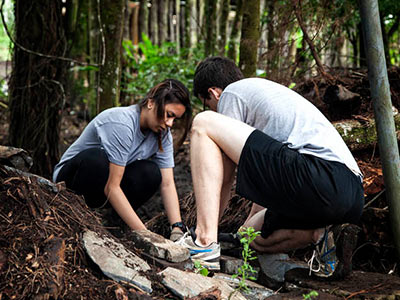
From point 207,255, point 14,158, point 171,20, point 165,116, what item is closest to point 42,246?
point 14,158

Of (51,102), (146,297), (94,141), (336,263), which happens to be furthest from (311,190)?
(51,102)

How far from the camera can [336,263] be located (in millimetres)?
2797

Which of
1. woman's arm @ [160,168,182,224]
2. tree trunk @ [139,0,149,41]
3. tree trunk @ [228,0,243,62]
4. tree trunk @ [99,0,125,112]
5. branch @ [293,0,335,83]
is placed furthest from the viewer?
tree trunk @ [139,0,149,41]

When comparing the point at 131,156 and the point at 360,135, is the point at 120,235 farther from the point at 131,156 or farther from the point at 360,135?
the point at 360,135

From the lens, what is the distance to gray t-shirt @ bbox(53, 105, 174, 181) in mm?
3273

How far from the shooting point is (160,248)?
2525 mm

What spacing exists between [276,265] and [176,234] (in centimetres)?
73

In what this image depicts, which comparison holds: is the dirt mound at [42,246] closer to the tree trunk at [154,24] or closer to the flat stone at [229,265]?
the flat stone at [229,265]

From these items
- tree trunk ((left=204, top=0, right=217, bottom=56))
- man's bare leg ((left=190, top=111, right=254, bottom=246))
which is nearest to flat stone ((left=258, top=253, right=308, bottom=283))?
man's bare leg ((left=190, top=111, right=254, bottom=246))

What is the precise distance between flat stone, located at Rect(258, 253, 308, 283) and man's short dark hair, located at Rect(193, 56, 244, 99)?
1096 millimetres

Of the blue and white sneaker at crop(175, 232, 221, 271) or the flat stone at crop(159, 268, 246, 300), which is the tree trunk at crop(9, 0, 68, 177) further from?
the flat stone at crop(159, 268, 246, 300)

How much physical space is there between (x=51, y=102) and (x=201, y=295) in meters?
3.65

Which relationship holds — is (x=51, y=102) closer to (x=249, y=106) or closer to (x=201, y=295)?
(x=249, y=106)

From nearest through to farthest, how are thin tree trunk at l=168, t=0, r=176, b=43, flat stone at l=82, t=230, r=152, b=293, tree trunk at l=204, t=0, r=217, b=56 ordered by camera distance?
1. flat stone at l=82, t=230, r=152, b=293
2. tree trunk at l=204, t=0, r=217, b=56
3. thin tree trunk at l=168, t=0, r=176, b=43
